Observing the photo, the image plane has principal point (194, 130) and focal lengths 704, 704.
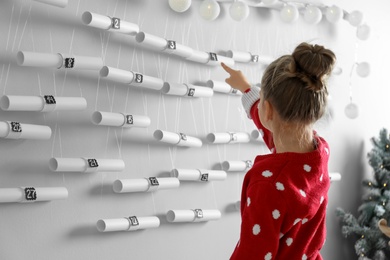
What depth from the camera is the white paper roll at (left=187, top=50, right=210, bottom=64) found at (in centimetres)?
233

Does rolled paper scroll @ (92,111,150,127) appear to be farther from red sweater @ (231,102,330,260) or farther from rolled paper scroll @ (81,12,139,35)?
red sweater @ (231,102,330,260)

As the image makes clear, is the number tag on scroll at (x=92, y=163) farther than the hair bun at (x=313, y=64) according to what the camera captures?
Yes

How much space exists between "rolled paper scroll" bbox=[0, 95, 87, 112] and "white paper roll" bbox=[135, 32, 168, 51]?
29 centimetres

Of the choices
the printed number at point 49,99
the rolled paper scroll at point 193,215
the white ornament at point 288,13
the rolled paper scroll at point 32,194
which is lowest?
the rolled paper scroll at point 193,215

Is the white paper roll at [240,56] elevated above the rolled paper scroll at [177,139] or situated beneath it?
elevated above

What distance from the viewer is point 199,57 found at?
234 cm

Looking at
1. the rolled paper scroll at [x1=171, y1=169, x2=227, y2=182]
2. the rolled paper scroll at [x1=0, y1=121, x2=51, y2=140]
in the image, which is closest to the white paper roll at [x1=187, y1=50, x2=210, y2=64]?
the rolled paper scroll at [x1=171, y1=169, x2=227, y2=182]

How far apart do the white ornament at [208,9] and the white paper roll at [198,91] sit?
230 mm

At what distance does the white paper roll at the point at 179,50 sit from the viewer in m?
2.22

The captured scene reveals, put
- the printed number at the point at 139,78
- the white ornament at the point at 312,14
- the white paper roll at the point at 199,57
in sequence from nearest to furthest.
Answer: the printed number at the point at 139,78
the white paper roll at the point at 199,57
the white ornament at the point at 312,14

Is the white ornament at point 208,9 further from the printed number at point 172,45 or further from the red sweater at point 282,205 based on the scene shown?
the red sweater at point 282,205

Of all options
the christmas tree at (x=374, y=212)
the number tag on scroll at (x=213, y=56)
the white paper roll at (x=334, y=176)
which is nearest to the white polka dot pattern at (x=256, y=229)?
the number tag on scroll at (x=213, y=56)

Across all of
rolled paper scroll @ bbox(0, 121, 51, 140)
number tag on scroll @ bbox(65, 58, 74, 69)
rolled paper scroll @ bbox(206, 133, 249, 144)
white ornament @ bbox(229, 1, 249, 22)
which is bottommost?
rolled paper scroll @ bbox(0, 121, 51, 140)

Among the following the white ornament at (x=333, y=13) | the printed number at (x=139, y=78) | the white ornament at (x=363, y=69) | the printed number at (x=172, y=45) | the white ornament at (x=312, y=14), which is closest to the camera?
the printed number at (x=139, y=78)
